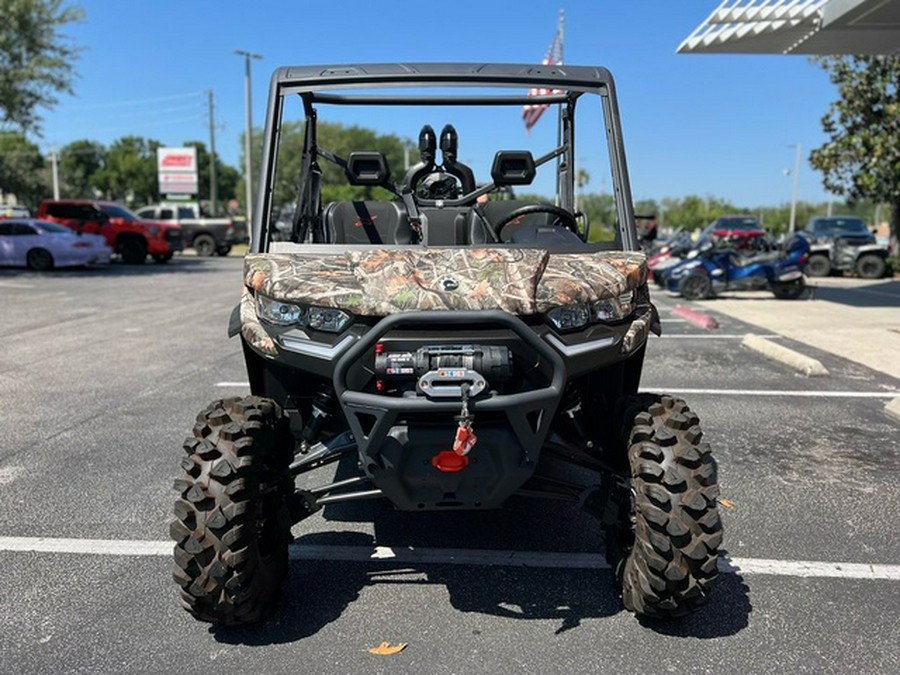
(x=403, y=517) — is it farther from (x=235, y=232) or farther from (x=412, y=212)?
(x=235, y=232)

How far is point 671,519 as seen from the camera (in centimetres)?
285

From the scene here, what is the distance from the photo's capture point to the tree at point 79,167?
2960 inches

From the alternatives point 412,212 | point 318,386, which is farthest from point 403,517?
point 412,212

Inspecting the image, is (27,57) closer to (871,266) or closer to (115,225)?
(115,225)

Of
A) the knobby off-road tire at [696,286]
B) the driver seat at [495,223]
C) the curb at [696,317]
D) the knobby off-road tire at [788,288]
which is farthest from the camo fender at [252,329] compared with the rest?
the knobby off-road tire at [788,288]

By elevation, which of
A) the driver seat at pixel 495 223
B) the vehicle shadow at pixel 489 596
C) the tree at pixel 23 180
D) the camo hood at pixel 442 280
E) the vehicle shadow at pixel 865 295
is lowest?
the vehicle shadow at pixel 489 596

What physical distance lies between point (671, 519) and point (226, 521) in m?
1.66

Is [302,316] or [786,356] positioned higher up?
[302,316]

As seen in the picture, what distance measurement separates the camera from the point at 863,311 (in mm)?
13602

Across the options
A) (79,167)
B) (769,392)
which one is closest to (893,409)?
(769,392)

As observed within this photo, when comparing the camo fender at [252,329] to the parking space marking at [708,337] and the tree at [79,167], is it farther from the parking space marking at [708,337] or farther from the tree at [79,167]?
the tree at [79,167]

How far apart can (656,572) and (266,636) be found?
154 cm

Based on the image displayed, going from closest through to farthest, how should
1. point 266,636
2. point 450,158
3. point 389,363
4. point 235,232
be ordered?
point 389,363, point 266,636, point 450,158, point 235,232

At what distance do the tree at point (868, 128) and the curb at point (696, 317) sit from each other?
11375mm
